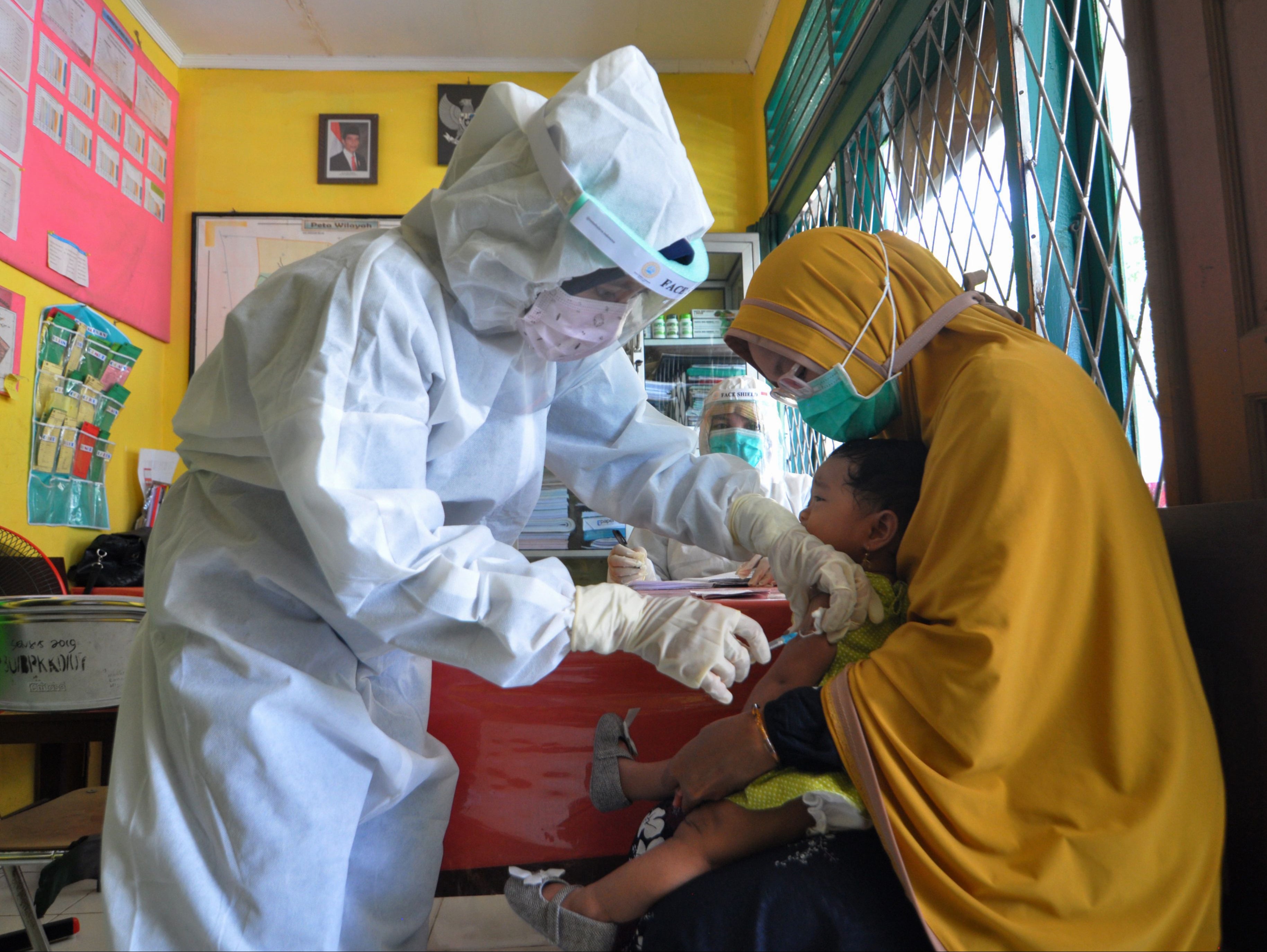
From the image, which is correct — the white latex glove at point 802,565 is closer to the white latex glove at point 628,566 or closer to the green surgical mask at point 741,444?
the white latex glove at point 628,566

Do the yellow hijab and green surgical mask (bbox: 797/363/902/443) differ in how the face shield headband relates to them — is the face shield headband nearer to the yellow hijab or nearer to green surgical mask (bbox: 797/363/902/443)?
green surgical mask (bbox: 797/363/902/443)

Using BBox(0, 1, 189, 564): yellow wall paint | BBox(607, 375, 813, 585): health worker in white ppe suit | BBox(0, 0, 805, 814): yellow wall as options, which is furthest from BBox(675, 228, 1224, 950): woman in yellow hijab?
BBox(0, 0, 805, 814): yellow wall

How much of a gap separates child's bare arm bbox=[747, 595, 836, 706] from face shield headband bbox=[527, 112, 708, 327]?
539mm

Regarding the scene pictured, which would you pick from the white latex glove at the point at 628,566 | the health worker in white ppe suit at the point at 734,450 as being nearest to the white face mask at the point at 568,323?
the white latex glove at the point at 628,566

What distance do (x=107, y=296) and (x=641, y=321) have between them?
2962 mm

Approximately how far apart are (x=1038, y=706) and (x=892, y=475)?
1.70 feet

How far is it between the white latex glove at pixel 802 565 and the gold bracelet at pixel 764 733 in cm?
16

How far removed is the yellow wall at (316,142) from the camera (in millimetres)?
3959

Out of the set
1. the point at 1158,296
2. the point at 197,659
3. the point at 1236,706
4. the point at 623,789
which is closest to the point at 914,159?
the point at 1158,296

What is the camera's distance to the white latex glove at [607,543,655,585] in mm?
2535

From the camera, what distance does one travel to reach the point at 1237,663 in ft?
3.62

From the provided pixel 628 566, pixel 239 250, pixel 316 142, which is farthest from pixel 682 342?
pixel 239 250

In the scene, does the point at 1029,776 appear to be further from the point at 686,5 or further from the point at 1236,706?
the point at 686,5

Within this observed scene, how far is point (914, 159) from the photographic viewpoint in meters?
2.50
